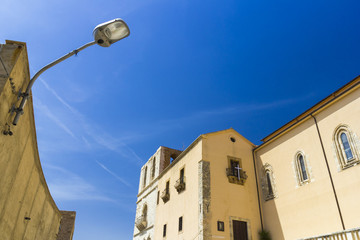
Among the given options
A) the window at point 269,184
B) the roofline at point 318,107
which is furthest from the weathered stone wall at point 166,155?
the window at point 269,184

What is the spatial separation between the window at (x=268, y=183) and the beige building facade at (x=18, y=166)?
1476cm

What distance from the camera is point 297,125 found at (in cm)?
1906

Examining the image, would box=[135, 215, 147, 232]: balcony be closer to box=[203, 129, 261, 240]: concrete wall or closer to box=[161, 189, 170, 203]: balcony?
box=[161, 189, 170, 203]: balcony

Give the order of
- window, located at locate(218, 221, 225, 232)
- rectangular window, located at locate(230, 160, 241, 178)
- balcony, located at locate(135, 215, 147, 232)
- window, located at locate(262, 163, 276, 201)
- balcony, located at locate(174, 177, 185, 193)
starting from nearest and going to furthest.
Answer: window, located at locate(218, 221, 225, 232) < window, located at locate(262, 163, 276, 201) < rectangular window, located at locate(230, 160, 241, 178) < balcony, located at locate(174, 177, 185, 193) < balcony, located at locate(135, 215, 147, 232)

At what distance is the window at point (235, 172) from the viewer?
21.2 meters

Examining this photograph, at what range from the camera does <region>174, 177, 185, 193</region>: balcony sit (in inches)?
910

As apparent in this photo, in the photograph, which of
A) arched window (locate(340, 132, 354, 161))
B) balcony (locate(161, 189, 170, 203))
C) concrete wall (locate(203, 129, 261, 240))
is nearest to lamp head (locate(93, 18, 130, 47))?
arched window (locate(340, 132, 354, 161))

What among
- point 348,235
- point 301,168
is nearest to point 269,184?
point 301,168

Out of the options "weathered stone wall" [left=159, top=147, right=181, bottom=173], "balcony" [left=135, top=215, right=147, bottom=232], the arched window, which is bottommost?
"balcony" [left=135, top=215, right=147, bottom=232]

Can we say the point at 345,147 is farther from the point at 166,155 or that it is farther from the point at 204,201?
the point at 166,155

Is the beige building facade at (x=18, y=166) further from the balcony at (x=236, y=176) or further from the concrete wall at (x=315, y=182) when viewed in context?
the concrete wall at (x=315, y=182)

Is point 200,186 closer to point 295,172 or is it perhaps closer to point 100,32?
point 295,172

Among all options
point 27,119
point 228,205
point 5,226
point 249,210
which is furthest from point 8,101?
point 249,210

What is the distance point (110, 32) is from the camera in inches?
207
